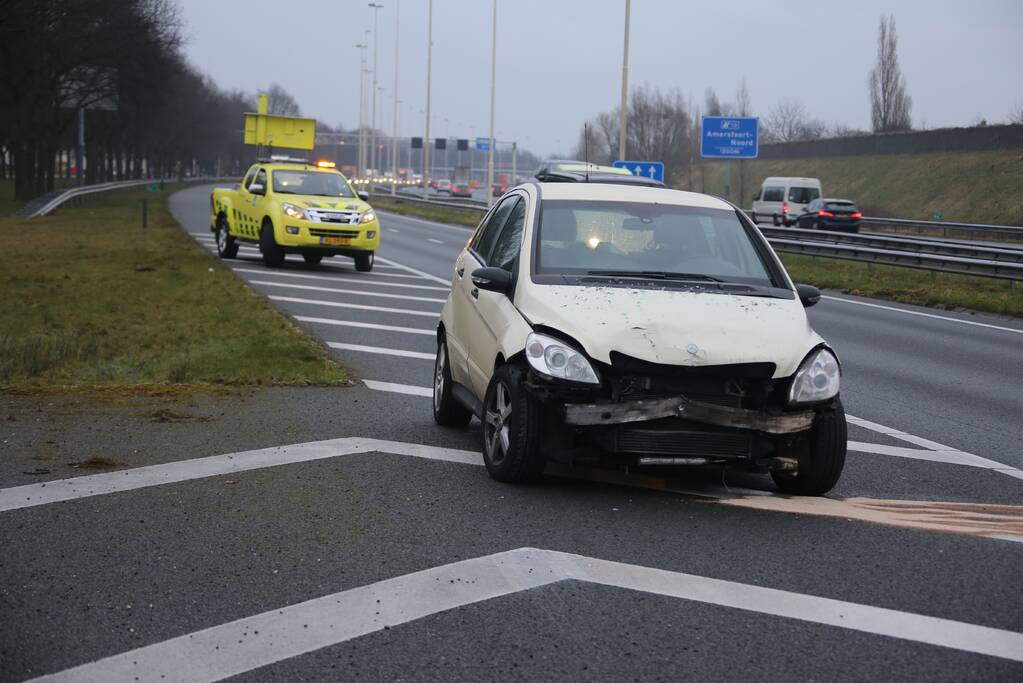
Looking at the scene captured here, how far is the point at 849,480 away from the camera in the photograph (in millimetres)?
7430

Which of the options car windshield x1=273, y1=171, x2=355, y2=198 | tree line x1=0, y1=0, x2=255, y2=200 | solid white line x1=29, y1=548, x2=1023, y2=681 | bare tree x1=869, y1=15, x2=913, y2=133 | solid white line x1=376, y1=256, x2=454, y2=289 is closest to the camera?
solid white line x1=29, y1=548, x2=1023, y2=681

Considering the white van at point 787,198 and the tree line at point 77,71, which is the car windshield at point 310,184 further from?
the white van at point 787,198

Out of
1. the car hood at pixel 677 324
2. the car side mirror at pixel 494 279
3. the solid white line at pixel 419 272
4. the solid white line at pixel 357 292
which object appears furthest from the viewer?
the solid white line at pixel 419 272

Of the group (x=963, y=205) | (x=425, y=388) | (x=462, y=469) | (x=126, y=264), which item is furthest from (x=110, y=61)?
(x=462, y=469)

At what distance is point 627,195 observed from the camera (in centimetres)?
817

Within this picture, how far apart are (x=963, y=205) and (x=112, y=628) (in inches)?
2420

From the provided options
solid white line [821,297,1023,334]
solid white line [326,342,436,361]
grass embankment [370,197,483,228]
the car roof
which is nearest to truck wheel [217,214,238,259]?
solid white line [821,297,1023,334]

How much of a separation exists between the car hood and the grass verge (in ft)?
46.2

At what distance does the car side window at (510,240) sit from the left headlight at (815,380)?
6.16 ft

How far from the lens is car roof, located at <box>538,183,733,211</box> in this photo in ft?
Answer: 26.7

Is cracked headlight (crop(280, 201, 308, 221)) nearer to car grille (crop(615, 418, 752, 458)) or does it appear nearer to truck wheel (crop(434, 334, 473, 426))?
truck wheel (crop(434, 334, 473, 426))

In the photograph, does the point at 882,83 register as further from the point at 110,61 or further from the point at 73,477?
the point at 73,477

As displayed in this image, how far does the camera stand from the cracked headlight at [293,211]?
23172 millimetres

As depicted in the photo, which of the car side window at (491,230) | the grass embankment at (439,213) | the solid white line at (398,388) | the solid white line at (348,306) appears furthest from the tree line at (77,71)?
the car side window at (491,230)
